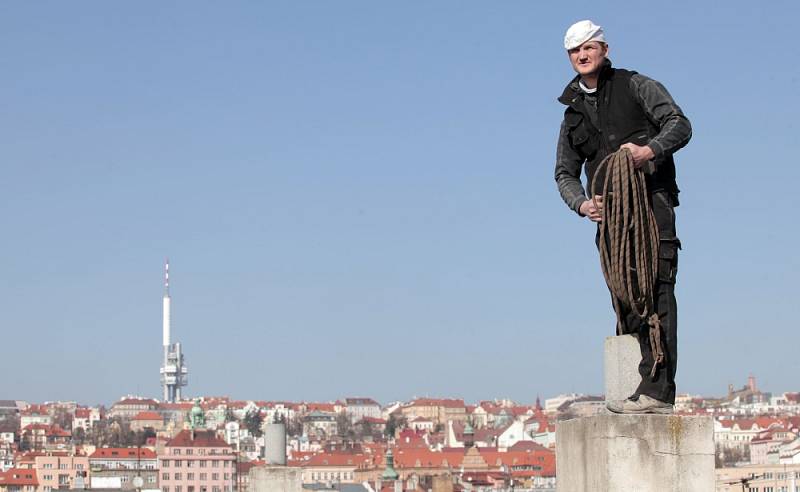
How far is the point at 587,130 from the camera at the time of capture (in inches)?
271

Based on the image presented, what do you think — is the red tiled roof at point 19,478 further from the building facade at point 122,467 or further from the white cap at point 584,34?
the white cap at point 584,34

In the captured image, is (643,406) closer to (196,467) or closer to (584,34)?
(584,34)

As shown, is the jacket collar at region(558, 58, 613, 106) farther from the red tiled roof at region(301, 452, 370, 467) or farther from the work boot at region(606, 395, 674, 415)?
the red tiled roof at region(301, 452, 370, 467)

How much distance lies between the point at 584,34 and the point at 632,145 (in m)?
0.52

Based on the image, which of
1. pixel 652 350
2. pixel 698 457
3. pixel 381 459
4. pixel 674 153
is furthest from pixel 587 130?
pixel 381 459

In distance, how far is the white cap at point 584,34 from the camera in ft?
22.2

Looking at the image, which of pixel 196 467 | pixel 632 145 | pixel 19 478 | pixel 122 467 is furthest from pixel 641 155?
pixel 122 467

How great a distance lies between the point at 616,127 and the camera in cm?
674

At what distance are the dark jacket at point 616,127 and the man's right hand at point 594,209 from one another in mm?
88

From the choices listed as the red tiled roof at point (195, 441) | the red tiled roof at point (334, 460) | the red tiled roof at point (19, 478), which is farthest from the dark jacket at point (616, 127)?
the red tiled roof at point (334, 460)

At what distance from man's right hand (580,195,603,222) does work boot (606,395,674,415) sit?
700 millimetres

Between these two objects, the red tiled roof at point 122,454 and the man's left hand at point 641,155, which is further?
the red tiled roof at point 122,454

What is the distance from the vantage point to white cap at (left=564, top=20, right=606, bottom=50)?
266 inches

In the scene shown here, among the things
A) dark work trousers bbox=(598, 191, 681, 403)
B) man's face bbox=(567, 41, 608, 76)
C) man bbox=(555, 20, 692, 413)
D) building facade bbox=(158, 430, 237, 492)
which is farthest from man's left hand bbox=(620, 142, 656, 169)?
building facade bbox=(158, 430, 237, 492)
